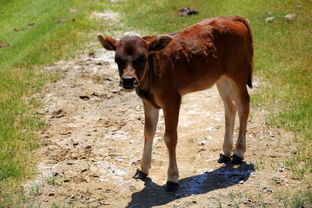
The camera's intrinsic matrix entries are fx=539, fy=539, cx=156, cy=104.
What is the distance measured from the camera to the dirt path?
9781 mm

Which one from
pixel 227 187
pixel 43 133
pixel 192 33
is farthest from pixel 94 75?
pixel 227 187

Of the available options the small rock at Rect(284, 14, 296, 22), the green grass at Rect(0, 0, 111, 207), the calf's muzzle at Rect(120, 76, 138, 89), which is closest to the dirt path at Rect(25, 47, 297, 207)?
the green grass at Rect(0, 0, 111, 207)

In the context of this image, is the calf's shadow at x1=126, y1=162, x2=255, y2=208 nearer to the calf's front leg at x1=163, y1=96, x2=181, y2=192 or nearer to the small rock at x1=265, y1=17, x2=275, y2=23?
the calf's front leg at x1=163, y1=96, x2=181, y2=192

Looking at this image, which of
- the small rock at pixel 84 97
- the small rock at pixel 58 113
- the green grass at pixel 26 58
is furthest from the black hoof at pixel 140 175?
the small rock at pixel 84 97

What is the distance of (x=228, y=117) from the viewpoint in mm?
11195

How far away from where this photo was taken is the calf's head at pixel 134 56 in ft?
29.0

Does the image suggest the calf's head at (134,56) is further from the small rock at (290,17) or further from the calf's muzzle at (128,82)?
the small rock at (290,17)

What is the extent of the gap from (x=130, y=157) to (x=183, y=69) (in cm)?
257

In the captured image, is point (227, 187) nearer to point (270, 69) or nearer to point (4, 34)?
point (270, 69)

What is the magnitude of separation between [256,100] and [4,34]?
12.9 m

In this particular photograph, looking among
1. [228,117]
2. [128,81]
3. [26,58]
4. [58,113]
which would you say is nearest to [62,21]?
[26,58]

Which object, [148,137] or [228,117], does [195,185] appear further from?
[228,117]

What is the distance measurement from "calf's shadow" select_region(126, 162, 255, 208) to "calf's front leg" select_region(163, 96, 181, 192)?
0.60ft

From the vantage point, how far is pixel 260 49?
1845 cm
